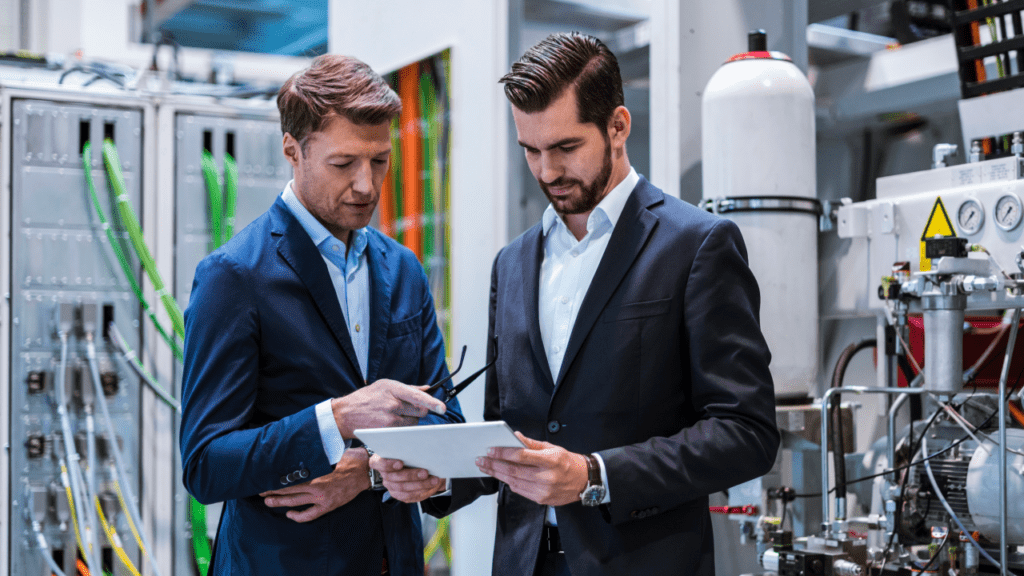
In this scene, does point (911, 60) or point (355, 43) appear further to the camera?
point (355, 43)

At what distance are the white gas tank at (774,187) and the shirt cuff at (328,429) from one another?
3.73 ft

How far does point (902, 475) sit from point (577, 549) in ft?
4.27

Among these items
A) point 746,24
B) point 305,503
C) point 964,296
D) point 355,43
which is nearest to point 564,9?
point 746,24

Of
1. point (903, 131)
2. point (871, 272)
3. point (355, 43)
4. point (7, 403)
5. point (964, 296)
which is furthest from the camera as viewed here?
point (903, 131)

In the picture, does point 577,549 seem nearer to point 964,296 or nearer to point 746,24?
point 964,296

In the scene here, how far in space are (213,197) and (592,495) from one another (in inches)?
89.2

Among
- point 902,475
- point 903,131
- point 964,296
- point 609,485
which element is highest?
point 903,131

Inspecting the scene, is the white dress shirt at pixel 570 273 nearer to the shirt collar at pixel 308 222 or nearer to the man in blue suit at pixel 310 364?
the man in blue suit at pixel 310 364

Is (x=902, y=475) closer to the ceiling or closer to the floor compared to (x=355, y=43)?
closer to the floor

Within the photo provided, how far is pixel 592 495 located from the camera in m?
1.21

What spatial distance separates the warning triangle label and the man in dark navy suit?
3.02 feet

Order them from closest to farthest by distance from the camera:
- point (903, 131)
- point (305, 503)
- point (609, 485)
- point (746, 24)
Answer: point (609, 485)
point (305, 503)
point (746, 24)
point (903, 131)

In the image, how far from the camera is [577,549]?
1.27 metres

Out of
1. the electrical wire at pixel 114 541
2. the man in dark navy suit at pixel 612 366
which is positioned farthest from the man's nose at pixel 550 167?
the electrical wire at pixel 114 541
